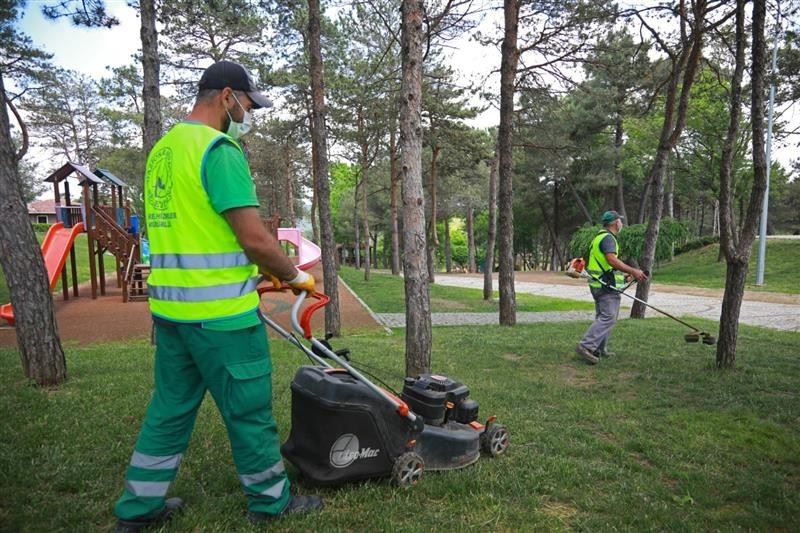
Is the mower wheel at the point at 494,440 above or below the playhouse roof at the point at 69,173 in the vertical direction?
below

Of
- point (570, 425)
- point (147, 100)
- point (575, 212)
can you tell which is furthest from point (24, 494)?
point (575, 212)

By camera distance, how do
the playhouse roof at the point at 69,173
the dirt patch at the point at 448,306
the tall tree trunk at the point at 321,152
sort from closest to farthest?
the tall tree trunk at the point at 321,152
the dirt patch at the point at 448,306
the playhouse roof at the point at 69,173

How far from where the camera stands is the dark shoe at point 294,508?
2512 millimetres

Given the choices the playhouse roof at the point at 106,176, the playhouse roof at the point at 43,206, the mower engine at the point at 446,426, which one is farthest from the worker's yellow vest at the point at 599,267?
the playhouse roof at the point at 43,206

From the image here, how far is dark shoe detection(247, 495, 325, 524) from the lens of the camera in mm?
2512

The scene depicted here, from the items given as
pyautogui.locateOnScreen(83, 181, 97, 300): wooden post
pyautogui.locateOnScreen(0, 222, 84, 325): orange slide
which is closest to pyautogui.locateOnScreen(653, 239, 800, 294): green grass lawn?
pyautogui.locateOnScreen(83, 181, 97, 300): wooden post

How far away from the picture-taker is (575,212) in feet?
140

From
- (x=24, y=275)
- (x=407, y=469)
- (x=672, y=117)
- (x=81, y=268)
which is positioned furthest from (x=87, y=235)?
(x=672, y=117)

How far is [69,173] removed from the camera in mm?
17469

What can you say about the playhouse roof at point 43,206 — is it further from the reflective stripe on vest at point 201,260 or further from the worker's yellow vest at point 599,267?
the reflective stripe on vest at point 201,260

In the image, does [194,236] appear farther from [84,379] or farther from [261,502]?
[84,379]

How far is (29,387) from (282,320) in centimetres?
681

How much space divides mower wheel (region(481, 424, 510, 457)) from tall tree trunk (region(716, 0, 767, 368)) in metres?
3.77

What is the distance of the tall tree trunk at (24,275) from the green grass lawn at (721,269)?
71.1 feet
